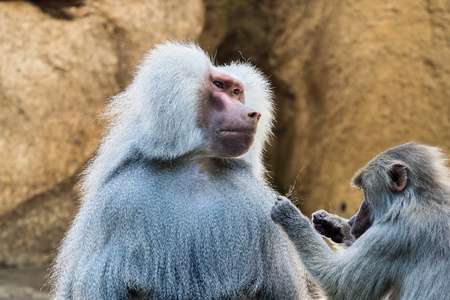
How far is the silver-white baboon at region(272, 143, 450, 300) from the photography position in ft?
10.8

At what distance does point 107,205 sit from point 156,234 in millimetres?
295

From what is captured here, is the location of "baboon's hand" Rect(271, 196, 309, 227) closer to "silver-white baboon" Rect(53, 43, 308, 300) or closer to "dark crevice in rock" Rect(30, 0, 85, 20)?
"silver-white baboon" Rect(53, 43, 308, 300)

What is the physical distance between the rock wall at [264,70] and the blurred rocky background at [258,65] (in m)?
0.01

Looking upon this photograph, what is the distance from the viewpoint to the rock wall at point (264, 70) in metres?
7.04

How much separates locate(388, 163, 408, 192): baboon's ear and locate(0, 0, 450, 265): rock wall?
3.46m

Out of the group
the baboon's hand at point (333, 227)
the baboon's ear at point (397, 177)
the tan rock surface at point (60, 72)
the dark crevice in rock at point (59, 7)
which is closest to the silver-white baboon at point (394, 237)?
the baboon's ear at point (397, 177)

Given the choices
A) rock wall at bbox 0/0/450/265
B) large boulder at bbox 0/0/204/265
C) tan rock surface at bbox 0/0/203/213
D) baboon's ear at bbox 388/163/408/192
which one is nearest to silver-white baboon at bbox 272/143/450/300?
baboon's ear at bbox 388/163/408/192

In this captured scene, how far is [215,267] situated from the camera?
11.5 ft

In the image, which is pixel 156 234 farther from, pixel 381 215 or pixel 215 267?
pixel 381 215

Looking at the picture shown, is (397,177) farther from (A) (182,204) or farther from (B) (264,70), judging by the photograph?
(B) (264,70)

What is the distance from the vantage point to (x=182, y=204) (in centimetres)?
355

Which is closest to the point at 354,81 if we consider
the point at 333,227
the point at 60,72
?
the point at 60,72

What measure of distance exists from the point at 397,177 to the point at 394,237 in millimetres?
315

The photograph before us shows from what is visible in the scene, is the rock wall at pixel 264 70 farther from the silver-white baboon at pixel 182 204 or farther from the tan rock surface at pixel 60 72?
the silver-white baboon at pixel 182 204
